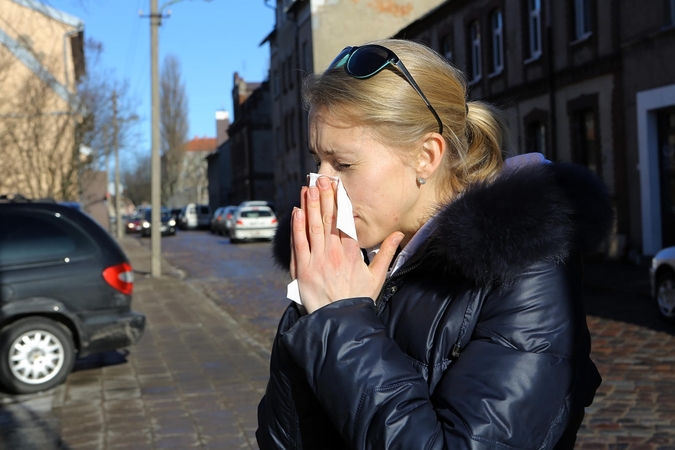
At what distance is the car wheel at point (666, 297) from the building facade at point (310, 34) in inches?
1125

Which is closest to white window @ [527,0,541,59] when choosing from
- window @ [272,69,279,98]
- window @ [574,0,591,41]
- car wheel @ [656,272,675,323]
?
window @ [574,0,591,41]

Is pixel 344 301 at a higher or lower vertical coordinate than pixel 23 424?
higher

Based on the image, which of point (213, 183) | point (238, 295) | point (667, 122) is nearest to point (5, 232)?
point (238, 295)

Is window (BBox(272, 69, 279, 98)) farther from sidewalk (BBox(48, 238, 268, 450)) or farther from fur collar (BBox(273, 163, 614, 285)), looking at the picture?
fur collar (BBox(273, 163, 614, 285))

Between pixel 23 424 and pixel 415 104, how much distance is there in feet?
19.1

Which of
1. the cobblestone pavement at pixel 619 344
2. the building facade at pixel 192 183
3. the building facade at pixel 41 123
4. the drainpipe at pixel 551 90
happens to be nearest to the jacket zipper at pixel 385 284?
the cobblestone pavement at pixel 619 344

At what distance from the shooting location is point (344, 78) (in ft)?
6.17

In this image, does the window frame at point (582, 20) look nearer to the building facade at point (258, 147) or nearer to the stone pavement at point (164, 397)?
the stone pavement at point (164, 397)

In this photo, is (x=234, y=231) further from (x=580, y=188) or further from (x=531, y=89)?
(x=580, y=188)

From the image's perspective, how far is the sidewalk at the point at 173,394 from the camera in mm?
6039

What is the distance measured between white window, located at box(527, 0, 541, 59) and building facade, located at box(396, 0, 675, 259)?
0.03 m

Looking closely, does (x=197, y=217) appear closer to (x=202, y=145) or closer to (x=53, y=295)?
(x=53, y=295)

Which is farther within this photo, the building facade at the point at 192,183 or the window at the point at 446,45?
the building facade at the point at 192,183

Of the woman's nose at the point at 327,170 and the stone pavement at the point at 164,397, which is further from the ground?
the woman's nose at the point at 327,170
